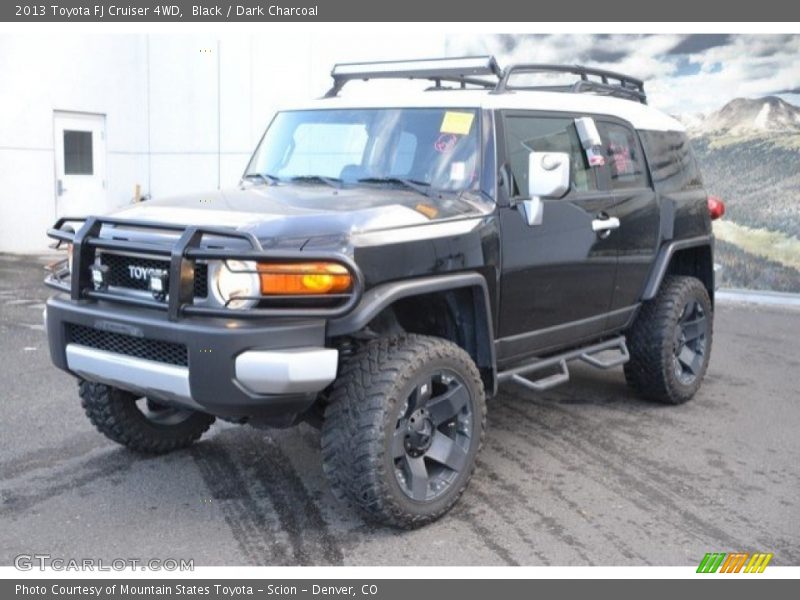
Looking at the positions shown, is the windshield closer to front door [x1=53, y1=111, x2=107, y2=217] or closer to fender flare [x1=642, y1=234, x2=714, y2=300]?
fender flare [x1=642, y1=234, x2=714, y2=300]

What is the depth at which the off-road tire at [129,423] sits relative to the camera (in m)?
5.00

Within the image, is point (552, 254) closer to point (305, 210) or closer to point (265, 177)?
point (305, 210)

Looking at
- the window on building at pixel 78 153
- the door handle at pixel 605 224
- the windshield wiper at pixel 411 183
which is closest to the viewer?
the windshield wiper at pixel 411 183

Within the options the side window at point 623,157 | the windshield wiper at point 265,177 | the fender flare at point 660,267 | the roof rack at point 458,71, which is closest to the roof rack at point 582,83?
the roof rack at point 458,71

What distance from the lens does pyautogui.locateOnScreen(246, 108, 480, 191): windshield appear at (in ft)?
16.0

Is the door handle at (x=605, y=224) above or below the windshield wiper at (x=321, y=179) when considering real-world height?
below

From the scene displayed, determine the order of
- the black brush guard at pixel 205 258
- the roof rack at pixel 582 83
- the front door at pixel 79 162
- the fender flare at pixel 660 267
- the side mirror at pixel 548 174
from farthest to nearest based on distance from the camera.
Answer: the front door at pixel 79 162
the fender flare at pixel 660 267
the roof rack at pixel 582 83
the side mirror at pixel 548 174
the black brush guard at pixel 205 258

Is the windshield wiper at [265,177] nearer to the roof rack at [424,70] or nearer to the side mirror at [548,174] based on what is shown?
the roof rack at [424,70]

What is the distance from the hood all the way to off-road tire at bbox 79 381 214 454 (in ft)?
3.55

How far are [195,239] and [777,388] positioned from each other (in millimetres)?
5086

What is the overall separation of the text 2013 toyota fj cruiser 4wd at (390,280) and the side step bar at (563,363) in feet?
0.06

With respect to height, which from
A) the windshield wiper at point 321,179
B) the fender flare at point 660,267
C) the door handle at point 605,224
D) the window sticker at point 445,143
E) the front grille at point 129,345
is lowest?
the front grille at point 129,345

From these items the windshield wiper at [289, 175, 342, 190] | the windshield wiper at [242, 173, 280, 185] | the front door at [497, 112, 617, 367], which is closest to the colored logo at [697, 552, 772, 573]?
the front door at [497, 112, 617, 367]

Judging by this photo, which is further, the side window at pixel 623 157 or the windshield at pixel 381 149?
the side window at pixel 623 157
